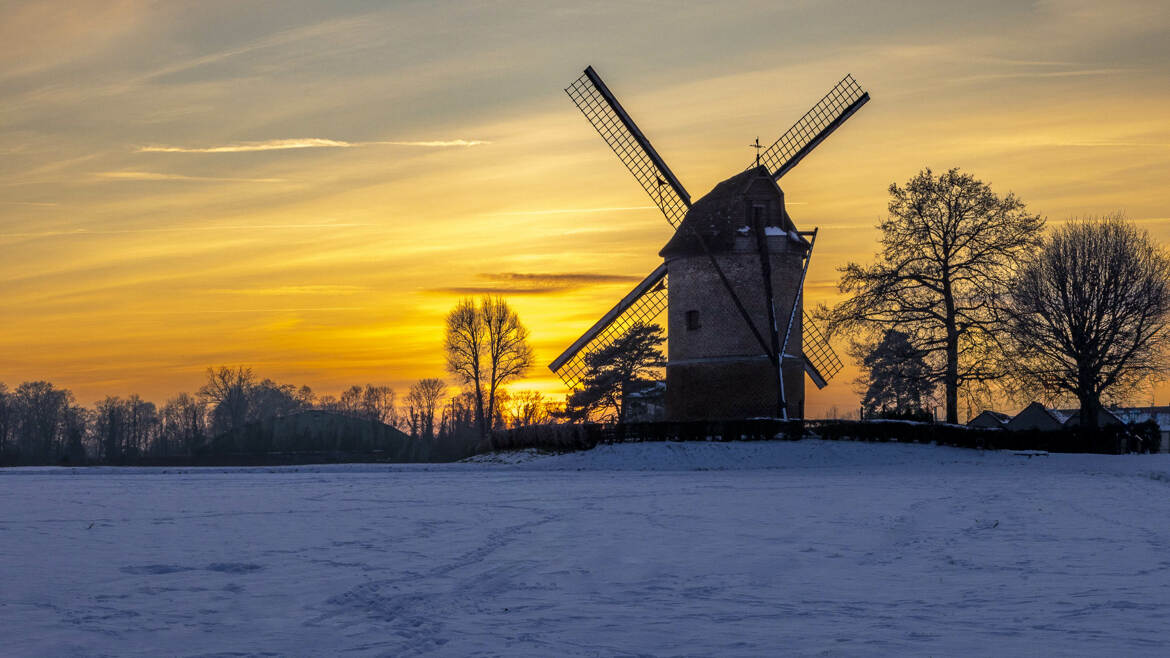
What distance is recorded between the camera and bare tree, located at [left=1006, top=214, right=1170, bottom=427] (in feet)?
153

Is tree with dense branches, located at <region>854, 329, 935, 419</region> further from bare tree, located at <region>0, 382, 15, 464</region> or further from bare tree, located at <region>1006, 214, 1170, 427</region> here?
bare tree, located at <region>0, 382, 15, 464</region>

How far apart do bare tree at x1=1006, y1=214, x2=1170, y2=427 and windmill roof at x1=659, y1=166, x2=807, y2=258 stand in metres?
12.4

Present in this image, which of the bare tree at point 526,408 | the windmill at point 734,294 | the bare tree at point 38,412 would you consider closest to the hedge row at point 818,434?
the windmill at point 734,294

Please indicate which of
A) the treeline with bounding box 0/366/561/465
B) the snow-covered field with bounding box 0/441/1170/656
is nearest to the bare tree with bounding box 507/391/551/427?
the treeline with bounding box 0/366/561/465

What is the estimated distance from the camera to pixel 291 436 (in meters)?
82.3

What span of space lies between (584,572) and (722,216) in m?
31.4

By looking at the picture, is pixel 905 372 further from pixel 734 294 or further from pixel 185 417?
pixel 185 417

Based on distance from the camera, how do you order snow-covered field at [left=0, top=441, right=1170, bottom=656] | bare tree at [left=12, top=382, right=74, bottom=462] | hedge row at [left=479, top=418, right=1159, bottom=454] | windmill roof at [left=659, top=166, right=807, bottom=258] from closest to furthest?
snow-covered field at [left=0, top=441, right=1170, bottom=656] < hedge row at [left=479, top=418, right=1159, bottom=454] < windmill roof at [left=659, top=166, right=807, bottom=258] < bare tree at [left=12, top=382, right=74, bottom=462]

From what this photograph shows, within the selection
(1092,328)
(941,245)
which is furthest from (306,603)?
(1092,328)

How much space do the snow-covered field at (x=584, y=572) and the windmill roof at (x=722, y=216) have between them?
19.9 m

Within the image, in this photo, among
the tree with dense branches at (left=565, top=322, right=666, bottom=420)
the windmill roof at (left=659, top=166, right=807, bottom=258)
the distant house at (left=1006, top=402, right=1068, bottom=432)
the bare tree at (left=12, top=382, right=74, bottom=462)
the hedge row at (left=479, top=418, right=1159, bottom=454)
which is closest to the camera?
the hedge row at (left=479, top=418, right=1159, bottom=454)

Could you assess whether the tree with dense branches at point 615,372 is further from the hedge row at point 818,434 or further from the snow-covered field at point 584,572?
the snow-covered field at point 584,572

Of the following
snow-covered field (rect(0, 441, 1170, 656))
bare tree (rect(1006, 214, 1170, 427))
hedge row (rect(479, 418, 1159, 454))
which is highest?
bare tree (rect(1006, 214, 1170, 427))

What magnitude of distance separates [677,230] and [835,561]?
31.3 meters
